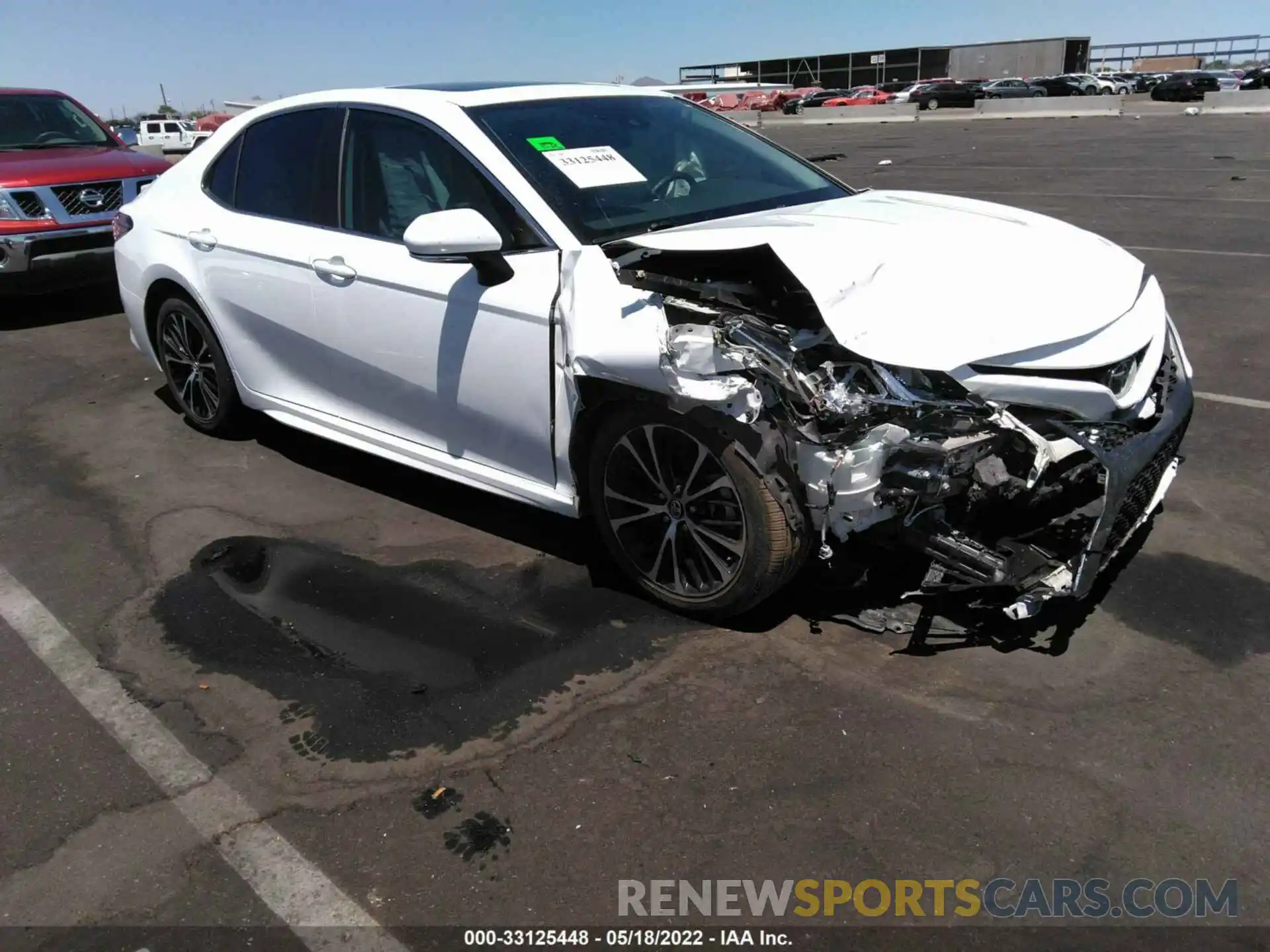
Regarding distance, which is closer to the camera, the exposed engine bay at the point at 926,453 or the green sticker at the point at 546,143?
the exposed engine bay at the point at 926,453

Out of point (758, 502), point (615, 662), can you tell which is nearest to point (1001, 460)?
point (758, 502)

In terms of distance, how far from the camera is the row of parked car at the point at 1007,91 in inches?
1682

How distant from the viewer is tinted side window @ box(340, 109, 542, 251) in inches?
146

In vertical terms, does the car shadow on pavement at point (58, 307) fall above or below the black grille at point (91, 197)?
below

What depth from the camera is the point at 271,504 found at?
481 centimetres

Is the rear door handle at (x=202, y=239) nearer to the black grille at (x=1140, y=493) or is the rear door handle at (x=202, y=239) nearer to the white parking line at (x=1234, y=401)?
the black grille at (x=1140, y=493)

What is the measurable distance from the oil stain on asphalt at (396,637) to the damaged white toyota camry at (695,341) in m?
0.33

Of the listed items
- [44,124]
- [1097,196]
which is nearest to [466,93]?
[44,124]

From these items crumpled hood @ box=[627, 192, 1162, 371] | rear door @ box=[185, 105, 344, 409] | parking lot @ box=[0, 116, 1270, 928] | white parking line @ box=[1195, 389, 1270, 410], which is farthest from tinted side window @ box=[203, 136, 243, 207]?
white parking line @ box=[1195, 389, 1270, 410]

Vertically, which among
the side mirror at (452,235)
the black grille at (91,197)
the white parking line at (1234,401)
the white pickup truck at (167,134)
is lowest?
the white pickup truck at (167,134)

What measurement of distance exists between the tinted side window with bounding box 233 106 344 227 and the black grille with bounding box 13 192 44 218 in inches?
185

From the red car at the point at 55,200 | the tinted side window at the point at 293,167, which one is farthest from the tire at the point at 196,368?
the red car at the point at 55,200

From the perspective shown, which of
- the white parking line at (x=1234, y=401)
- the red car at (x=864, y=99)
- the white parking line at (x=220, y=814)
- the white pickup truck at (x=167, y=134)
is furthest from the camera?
the red car at (x=864, y=99)

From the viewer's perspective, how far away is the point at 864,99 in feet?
177
